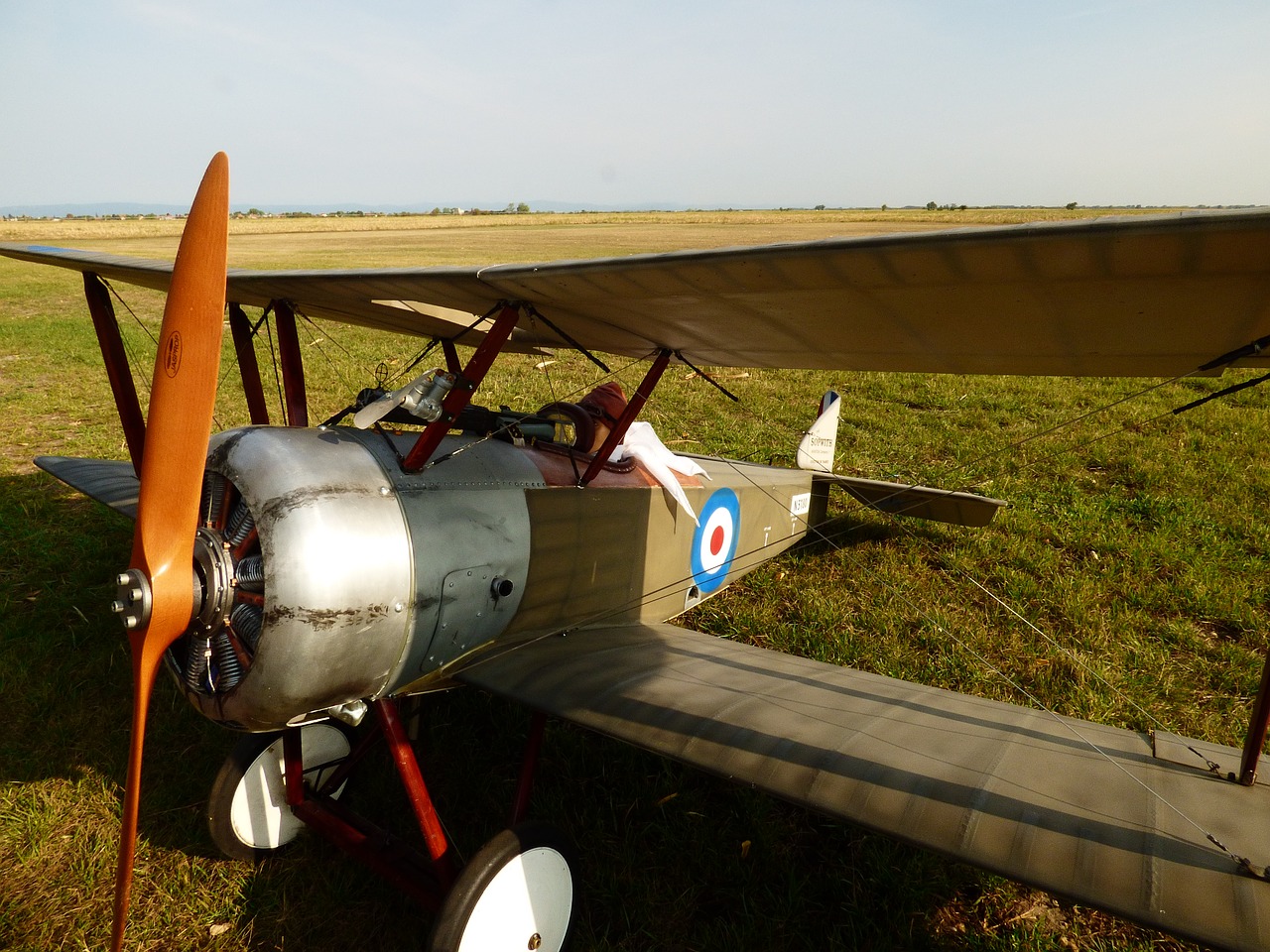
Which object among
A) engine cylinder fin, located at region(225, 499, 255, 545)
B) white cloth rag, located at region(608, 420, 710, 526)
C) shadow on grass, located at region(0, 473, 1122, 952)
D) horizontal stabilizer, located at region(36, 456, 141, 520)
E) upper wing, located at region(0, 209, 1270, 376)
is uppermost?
upper wing, located at region(0, 209, 1270, 376)

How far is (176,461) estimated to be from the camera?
2213mm

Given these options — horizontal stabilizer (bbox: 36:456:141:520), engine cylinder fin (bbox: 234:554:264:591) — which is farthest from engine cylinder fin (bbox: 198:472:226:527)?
horizontal stabilizer (bbox: 36:456:141:520)

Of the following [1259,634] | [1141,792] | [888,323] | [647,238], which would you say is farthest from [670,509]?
[647,238]

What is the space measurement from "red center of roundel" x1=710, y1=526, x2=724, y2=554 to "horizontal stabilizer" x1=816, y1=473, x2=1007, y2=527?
107cm

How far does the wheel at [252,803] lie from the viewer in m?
2.95

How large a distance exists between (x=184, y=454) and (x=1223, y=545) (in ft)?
20.5

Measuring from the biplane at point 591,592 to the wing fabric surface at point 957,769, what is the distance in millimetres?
11

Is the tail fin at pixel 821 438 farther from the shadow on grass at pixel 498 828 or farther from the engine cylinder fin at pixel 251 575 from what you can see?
the engine cylinder fin at pixel 251 575

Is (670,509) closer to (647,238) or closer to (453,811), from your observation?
(453,811)

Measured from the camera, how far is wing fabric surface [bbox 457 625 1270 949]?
178 centimetres

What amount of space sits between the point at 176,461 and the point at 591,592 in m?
1.81

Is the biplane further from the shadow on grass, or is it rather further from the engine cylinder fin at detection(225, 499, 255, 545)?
the shadow on grass

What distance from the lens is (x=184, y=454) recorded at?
2217mm

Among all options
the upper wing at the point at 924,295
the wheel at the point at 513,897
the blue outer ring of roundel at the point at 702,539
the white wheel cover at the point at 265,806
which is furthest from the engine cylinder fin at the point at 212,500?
the blue outer ring of roundel at the point at 702,539
